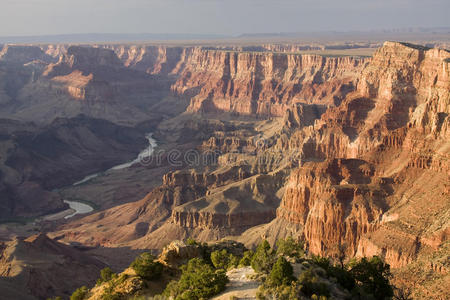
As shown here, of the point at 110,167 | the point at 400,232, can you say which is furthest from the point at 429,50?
the point at 110,167

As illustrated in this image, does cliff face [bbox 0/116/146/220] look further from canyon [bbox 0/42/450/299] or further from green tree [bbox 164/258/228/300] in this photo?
green tree [bbox 164/258/228/300]

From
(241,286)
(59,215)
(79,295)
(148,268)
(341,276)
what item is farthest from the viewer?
(59,215)

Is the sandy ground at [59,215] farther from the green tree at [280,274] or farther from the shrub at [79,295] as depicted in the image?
the green tree at [280,274]

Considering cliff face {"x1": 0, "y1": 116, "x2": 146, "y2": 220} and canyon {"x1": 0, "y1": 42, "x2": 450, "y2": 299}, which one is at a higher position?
canyon {"x1": 0, "y1": 42, "x2": 450, "y2": 299}

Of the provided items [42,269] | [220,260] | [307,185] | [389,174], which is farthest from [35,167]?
[220,260]

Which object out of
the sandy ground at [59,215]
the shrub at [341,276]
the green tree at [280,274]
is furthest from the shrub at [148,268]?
the sandy ground at [59,215]

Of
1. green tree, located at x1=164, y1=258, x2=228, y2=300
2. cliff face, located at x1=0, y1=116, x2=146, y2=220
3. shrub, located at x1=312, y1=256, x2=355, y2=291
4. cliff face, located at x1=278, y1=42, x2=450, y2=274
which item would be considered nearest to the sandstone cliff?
cliff face, located at x1=278, y1=42, x2=450, y2=274

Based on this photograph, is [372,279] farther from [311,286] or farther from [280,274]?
[280,274]
